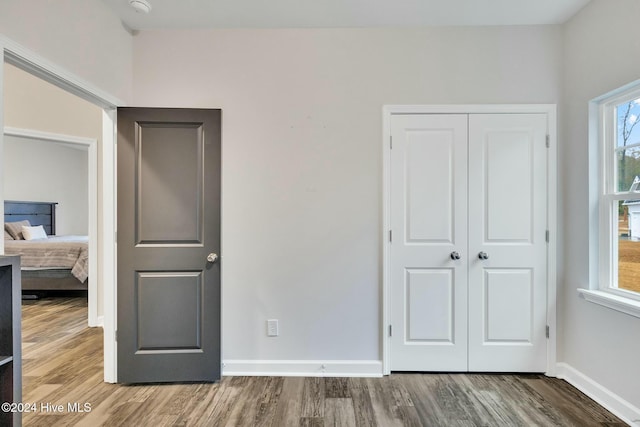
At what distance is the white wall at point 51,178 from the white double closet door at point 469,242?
750cm

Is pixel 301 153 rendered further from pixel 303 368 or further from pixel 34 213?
pixel 34 213

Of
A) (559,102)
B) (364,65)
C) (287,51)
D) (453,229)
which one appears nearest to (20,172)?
(287,51)

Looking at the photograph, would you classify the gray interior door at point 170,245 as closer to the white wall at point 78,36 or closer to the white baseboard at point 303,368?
the white baseboard at point 303,368

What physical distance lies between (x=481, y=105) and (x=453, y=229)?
3.17 ft

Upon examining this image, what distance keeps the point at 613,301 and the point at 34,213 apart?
8.84 m

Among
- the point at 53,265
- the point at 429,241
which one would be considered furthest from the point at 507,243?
the point at 53,265

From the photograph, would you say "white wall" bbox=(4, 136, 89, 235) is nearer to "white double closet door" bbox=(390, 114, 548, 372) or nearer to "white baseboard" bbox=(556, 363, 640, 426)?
"white double closet door" bbox=(390, 114, 548, 372)

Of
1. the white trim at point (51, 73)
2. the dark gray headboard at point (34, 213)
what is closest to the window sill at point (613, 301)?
the white trim at point (51, 73)

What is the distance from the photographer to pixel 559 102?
93.4 inches

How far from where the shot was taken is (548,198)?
235cm

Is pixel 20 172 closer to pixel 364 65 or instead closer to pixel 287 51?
pixel 287 51

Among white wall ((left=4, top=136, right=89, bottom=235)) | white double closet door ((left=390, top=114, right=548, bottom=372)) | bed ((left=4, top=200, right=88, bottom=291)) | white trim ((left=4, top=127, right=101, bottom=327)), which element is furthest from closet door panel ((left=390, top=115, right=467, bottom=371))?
white wall ((left=4, top=136, right=89, bottom=235))

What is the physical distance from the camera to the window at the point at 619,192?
1.97 metres

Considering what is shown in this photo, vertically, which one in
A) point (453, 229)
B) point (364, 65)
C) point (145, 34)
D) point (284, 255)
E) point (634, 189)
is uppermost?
point (145, 34)
